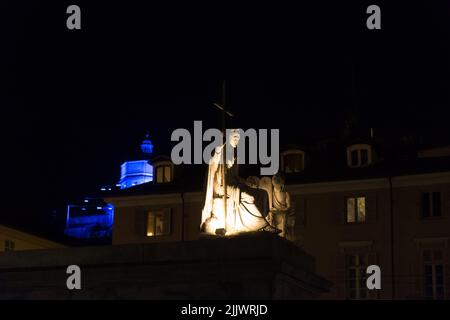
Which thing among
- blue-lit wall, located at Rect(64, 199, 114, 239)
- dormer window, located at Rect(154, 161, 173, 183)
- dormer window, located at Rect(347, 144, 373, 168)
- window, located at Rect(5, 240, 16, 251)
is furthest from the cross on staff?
blue-lit wall, located at Rect(64, 199, 114, 239)

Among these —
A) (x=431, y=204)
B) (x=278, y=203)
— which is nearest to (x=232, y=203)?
(x=278, y=203)

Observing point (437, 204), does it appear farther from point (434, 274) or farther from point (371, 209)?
point (434, 274)

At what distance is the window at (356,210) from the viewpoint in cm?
5116

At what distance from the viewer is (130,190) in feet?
185

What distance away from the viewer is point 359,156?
53.3 metres

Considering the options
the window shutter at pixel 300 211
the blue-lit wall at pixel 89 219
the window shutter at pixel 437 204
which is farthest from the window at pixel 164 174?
the blue-lit wall at pixel 89 219

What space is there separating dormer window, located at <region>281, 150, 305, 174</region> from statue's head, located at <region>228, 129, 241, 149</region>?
30.7 m

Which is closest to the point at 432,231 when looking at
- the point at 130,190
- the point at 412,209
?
the point at 412,209

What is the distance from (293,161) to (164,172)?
7.94m

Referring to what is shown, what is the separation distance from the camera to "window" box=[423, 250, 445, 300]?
160 ft

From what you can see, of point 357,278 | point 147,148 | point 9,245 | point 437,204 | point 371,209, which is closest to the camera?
point 437,204

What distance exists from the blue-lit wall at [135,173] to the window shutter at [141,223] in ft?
229

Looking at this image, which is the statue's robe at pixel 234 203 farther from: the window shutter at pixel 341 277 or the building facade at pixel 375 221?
the window shutter at pixel 341 277
